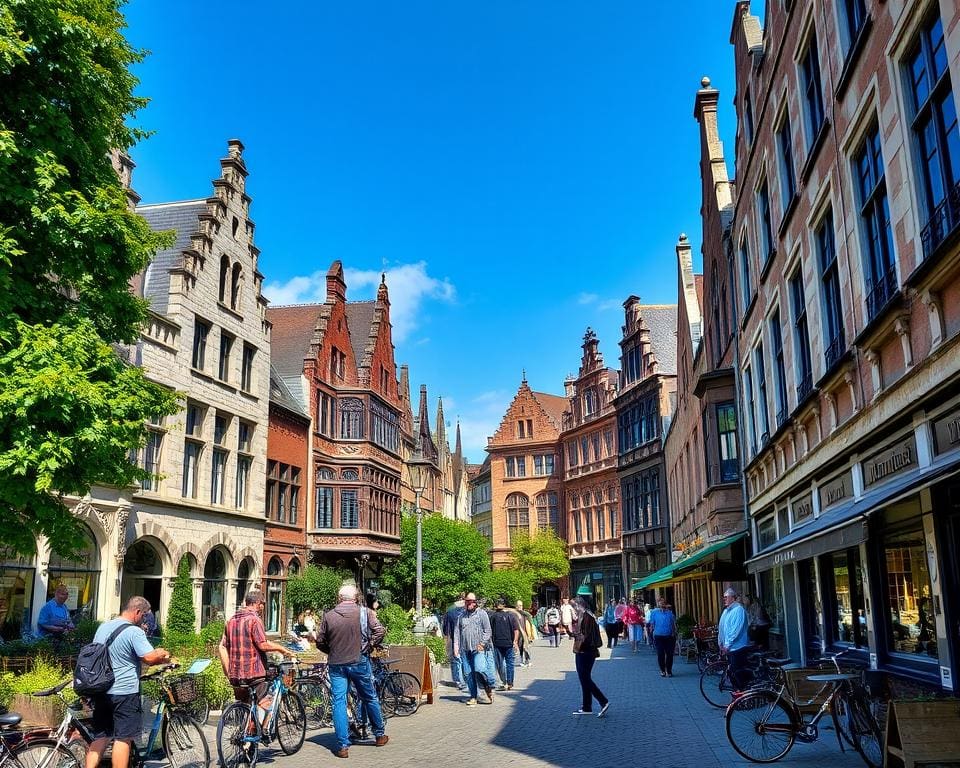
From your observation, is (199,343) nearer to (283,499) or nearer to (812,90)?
(283,499)

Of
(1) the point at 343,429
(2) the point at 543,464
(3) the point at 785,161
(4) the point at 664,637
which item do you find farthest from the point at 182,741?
(2) the point at 543,464

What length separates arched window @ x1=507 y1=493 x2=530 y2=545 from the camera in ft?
207

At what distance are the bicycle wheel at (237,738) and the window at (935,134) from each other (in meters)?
8.26

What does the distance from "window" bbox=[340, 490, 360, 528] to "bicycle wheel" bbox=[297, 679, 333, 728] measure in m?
24.0

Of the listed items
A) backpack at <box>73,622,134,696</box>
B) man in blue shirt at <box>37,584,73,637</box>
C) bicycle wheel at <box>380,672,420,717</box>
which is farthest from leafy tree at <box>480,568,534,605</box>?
backpack at <box>73,622,134,696</box>

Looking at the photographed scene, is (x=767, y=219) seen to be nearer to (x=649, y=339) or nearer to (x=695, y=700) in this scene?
(x=695, y=700)

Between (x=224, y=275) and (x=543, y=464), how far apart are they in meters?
38.3

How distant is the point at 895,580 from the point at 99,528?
18.2 meters

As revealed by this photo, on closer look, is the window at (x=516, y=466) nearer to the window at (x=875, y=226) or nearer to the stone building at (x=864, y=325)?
the stone building at (x=864, y=325)

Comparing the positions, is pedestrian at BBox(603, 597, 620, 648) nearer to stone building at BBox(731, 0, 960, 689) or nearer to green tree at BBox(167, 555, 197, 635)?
stone building at BBox(731, 0, 960, 689)

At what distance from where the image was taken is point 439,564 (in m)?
42.1

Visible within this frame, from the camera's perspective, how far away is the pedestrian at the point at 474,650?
15.3 m

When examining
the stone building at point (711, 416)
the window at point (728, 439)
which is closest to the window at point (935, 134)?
the stone building at point (711, 416)

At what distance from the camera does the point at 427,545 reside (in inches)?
1676
